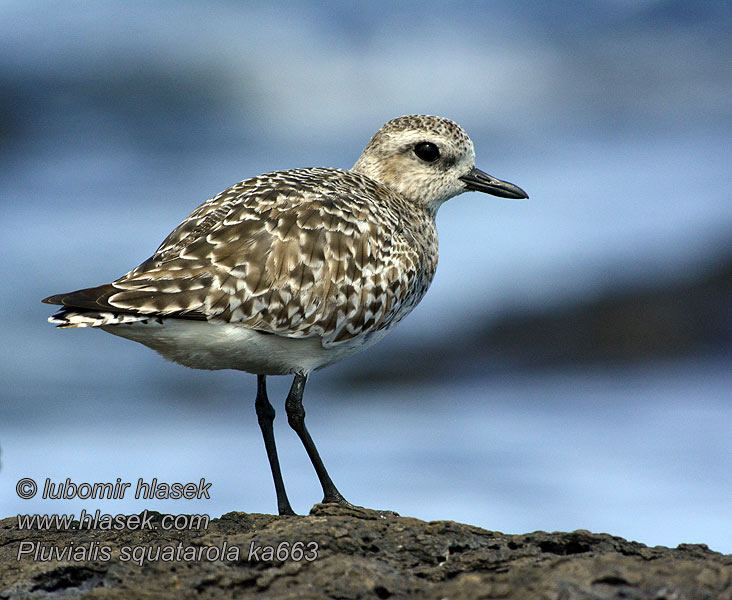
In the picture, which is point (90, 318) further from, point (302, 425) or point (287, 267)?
point (302, 425)

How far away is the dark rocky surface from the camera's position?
3.61 meters

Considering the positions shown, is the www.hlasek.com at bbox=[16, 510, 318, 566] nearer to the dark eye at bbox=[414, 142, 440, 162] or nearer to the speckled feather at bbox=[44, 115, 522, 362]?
the speckled feather at bbox=[44, 115, 522, 362]

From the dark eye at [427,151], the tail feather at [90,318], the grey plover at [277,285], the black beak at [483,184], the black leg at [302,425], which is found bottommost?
the black leg at [302,425]

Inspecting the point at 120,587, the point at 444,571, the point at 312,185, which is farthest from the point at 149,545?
the point at 312,185

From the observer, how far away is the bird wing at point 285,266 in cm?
598

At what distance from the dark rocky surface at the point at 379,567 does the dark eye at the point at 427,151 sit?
380cm

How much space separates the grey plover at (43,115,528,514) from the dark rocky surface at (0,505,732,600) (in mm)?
1375

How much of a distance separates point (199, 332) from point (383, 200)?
212cm

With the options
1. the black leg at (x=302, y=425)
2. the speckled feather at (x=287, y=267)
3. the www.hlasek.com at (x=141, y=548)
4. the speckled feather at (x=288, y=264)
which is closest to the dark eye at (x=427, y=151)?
the speckled feather at (x=287, y=267)

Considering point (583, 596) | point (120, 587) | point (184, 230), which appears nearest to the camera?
point (583, 596)

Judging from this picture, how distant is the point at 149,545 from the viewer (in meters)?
4.88

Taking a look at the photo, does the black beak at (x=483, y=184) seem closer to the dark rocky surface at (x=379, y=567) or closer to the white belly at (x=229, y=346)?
the white belly at (x=229, y=346)

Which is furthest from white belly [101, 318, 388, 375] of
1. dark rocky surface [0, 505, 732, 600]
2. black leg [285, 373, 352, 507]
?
dark rocky surface [0, 505, 732, 600]

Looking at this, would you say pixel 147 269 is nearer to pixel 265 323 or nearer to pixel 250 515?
pixel 265 323
